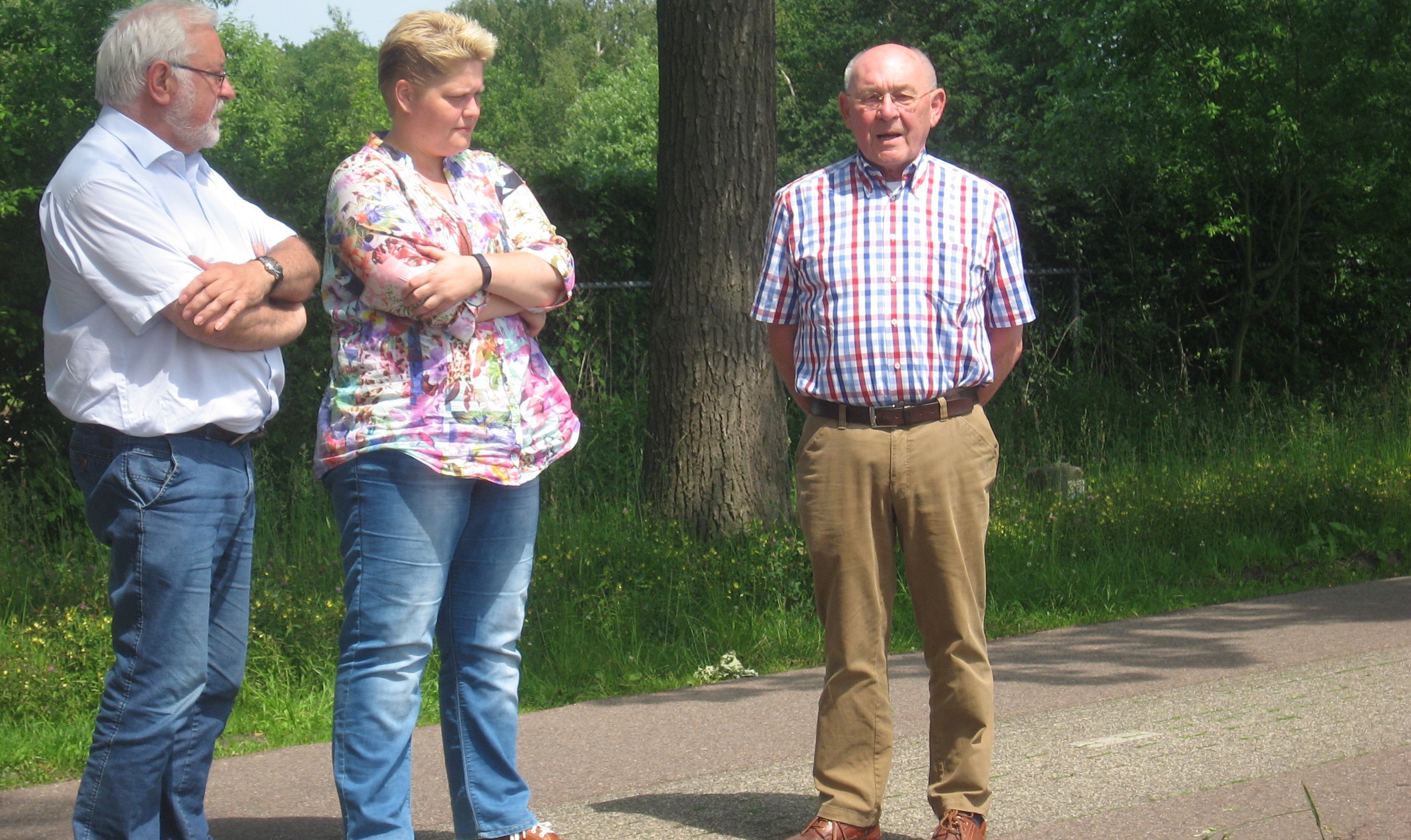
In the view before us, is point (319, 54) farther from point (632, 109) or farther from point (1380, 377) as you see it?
point (1380, 377)

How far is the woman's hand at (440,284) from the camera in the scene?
3213mm

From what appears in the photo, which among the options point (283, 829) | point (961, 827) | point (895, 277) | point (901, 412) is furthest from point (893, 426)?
point (283, 829)

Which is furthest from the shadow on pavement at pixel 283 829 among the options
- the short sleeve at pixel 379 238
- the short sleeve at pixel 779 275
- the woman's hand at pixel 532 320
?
the short sleeve at pixel 779 275

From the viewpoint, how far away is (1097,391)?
12016mm

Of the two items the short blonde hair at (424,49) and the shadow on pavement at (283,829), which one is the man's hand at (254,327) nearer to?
the short blonde hair at (424,49)

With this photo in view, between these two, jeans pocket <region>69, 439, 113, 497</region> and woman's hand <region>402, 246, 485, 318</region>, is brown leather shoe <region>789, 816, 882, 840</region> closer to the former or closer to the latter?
woman's hand <region>402, 246, 485, 318</region>

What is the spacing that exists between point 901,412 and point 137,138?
1.96 meters

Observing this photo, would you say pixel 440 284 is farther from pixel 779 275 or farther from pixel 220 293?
pixel 779 275

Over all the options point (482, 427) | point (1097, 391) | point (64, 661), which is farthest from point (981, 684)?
point (1097, 391)

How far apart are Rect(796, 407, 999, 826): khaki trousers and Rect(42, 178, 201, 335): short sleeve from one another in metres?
1.67

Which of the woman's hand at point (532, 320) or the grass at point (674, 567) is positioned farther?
the grass at point (674, 567)

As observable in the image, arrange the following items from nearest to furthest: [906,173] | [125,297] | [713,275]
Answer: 1. [125,297]
2. [906,173]
3. [713,275]

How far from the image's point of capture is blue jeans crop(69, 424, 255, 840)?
3180 mm

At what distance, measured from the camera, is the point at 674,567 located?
6996 millimetres
